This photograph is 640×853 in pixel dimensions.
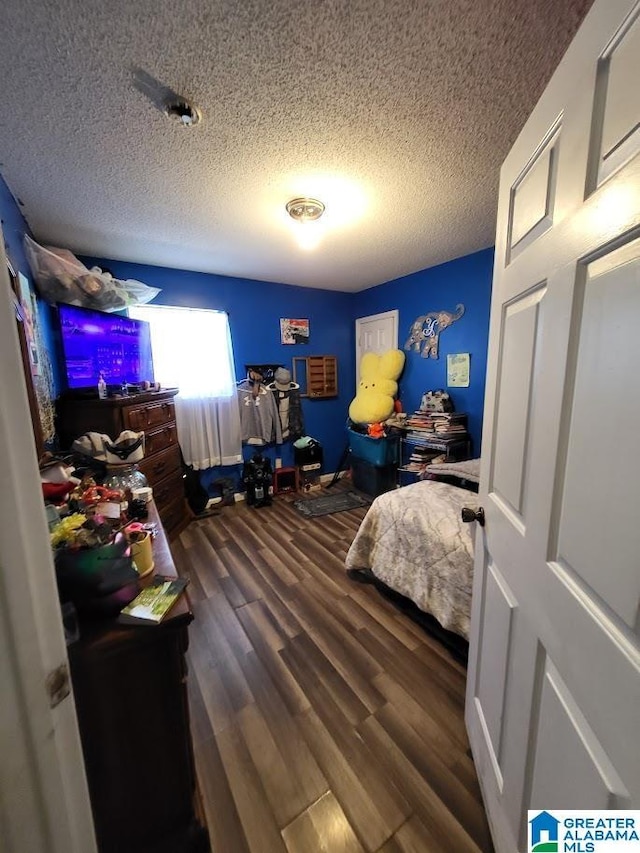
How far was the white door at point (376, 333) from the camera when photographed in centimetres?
363

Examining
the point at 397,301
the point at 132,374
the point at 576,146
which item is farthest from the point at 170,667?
the point at 397,301

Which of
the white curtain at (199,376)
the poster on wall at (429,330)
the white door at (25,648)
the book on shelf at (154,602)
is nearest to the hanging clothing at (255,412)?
the white curtain at (199,376)

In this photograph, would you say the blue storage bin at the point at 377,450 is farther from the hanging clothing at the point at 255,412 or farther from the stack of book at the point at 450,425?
the hanging clothing at the point at 255,412

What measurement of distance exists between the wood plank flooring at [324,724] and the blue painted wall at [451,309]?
207cm

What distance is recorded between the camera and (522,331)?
31.6 inches

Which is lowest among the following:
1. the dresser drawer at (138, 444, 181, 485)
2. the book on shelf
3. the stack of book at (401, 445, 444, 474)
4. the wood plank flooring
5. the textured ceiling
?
the wood plank flooring

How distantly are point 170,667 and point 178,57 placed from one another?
1812mm

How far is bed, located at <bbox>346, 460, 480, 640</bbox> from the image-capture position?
4.90 feet

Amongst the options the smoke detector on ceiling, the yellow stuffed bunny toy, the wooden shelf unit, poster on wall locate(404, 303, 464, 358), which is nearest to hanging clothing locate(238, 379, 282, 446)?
the wooden shelf unit

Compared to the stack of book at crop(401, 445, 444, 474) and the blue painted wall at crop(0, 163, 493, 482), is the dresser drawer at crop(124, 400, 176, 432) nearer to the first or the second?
the blue painted wall at crop(0, 163, 493, 482)

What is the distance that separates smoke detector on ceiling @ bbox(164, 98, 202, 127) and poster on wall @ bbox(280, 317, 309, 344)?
2.39 meters

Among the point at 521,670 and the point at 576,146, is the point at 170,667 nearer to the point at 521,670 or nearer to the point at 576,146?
the point at 521,670

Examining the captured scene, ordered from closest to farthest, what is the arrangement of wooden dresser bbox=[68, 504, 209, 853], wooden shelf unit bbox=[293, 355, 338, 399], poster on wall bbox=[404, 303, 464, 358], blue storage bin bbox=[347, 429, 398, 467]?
wooden dresser bbox=[68, 504, 209, 853] → poster on wall bbox=[404, 303, 464, 358] → blue storage bin bbox=[347, 429, 398, 467] → wooden shelf unit bbox=[293, 355, 338, 399]

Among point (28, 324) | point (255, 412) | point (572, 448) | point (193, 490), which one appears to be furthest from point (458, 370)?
point (28, 324)
